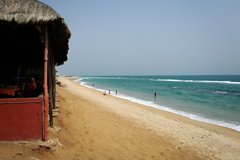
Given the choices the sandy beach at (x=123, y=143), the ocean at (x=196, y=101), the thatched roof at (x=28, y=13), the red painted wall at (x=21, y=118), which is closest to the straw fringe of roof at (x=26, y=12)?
the thatched roof at (x=28, y=13)

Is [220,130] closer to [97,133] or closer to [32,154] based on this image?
[97,133]

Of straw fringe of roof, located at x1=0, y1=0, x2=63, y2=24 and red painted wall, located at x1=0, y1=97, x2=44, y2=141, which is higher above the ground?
straw fringe of roof, located at x1=0, y1=0, x2=63, y2=24

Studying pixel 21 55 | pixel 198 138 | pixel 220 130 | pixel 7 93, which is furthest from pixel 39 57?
pixel 220 130

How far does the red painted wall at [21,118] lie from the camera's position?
6078 millimetres

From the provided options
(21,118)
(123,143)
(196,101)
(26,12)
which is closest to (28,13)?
(26,12)

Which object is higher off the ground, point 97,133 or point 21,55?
point 21,55

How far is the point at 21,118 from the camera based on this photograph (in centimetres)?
614

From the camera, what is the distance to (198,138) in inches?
428

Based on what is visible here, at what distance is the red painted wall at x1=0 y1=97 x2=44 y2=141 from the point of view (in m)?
6.08

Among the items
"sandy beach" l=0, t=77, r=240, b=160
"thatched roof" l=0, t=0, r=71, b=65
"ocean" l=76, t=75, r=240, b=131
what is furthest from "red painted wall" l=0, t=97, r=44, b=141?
"ocean" l=76, t=75, r=240, b=131

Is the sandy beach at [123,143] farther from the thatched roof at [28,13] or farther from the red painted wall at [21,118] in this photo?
the thatched roof at [28,13]

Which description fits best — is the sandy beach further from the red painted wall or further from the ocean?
the ocean

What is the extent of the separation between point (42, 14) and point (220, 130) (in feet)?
37.8

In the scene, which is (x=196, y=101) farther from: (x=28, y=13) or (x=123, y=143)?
(x=28, y=13)
